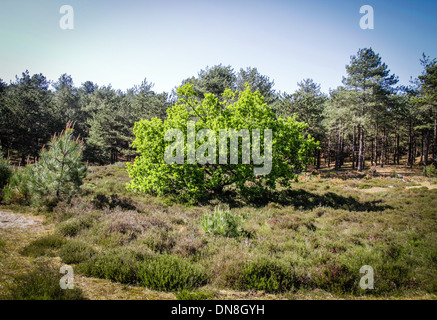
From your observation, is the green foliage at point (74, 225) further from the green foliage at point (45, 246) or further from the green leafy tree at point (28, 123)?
the green leafy tree at point (28, 123)

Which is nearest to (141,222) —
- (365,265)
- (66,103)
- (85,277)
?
(85,277)

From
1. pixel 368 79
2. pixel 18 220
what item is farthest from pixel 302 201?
pixel 368 79

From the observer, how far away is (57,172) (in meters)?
9.17

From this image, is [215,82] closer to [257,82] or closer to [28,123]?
[257,82]

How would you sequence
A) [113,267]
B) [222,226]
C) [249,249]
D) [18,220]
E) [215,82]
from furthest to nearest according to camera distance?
[215,82], [222,226], [18,220], [249,249], [113,267]

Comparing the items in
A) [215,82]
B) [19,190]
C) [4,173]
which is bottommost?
[19,190]

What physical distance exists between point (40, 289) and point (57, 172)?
6.83 metres

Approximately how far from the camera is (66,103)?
196ft


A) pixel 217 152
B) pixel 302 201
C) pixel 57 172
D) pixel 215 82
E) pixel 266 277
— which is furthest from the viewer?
pixel 215 82

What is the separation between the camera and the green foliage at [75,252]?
5125mm

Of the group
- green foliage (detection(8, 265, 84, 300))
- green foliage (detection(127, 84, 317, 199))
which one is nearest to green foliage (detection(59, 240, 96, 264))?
green foliage (detection(8, 265, 84, 300))

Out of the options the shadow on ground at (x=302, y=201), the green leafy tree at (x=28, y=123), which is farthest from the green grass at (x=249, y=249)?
the green leafy tree at (x=28, y=123)
